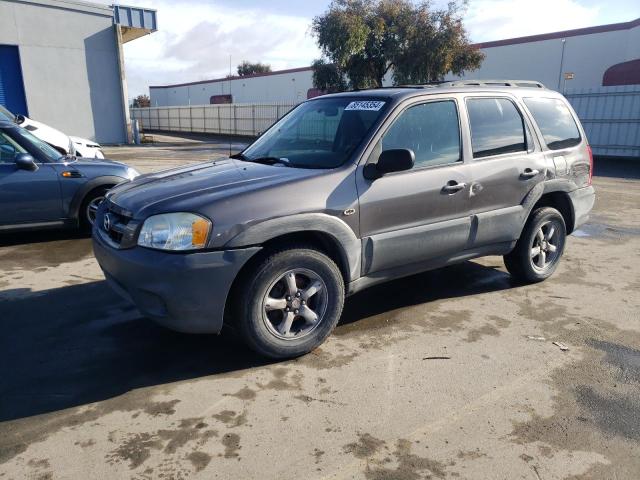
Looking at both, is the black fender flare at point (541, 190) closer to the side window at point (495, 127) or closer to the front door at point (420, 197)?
the side window at point (495, 127)

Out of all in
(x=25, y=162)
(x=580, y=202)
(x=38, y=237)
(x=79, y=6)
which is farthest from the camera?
(x=79, y=6)

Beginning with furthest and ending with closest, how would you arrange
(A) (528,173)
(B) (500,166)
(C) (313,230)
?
1. (A) (528,173)
2. (B) (500,166)
3. (C) (313,230)

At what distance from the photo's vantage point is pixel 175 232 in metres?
3.18

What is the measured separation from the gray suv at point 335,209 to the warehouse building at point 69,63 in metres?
19.6

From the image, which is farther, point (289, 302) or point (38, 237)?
point (38, 237)

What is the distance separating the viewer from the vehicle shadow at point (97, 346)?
127 inches

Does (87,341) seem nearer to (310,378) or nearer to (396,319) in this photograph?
(310,378)

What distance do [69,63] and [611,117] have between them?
827 inches

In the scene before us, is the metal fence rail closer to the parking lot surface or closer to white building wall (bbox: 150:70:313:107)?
white building wall (bbox: 150:70:313:107)

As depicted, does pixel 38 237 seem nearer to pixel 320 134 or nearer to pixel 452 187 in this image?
pixel 320 134

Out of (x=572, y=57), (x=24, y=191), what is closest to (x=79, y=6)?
(x=24, y=191)

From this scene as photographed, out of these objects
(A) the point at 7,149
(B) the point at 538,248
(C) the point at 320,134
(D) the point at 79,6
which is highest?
(D) the point at 79,6

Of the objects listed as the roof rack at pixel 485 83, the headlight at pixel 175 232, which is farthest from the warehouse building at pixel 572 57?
the headlight at pixel 175 232

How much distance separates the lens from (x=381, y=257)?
3824 mm
